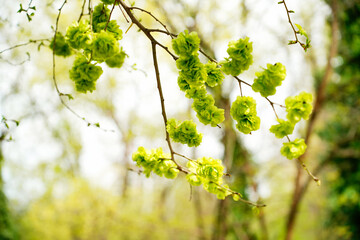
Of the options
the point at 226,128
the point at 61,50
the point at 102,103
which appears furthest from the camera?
the point at 102,103

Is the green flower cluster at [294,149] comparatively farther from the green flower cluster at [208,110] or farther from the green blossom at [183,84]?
the green blossom at [183,84]

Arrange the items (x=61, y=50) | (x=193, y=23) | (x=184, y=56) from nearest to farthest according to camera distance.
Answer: (x=184, y=56), (x=61, y=50), (x=193, y=23)

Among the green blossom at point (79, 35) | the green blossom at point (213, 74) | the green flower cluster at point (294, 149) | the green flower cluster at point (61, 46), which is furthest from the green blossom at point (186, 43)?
the green flower cluster at point (61, 46)

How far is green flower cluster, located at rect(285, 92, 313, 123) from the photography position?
3.67ft

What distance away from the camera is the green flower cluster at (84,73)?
3.81 feet

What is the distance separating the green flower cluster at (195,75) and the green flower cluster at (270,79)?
168 millimetres

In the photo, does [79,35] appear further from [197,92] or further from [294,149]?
[294,149]

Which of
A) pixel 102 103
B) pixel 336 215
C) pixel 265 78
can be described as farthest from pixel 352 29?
pixel 102 103

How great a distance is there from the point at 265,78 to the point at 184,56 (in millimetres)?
359

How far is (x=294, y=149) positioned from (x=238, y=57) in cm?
48

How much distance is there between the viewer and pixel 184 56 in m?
1.12

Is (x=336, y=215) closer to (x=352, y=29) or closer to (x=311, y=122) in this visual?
(x=311, y=122)

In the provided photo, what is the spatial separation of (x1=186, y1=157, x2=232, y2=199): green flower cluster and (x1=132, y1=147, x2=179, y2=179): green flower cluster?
0.34ft

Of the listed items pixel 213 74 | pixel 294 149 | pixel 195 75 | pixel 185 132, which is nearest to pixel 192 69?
pixel 195 75
